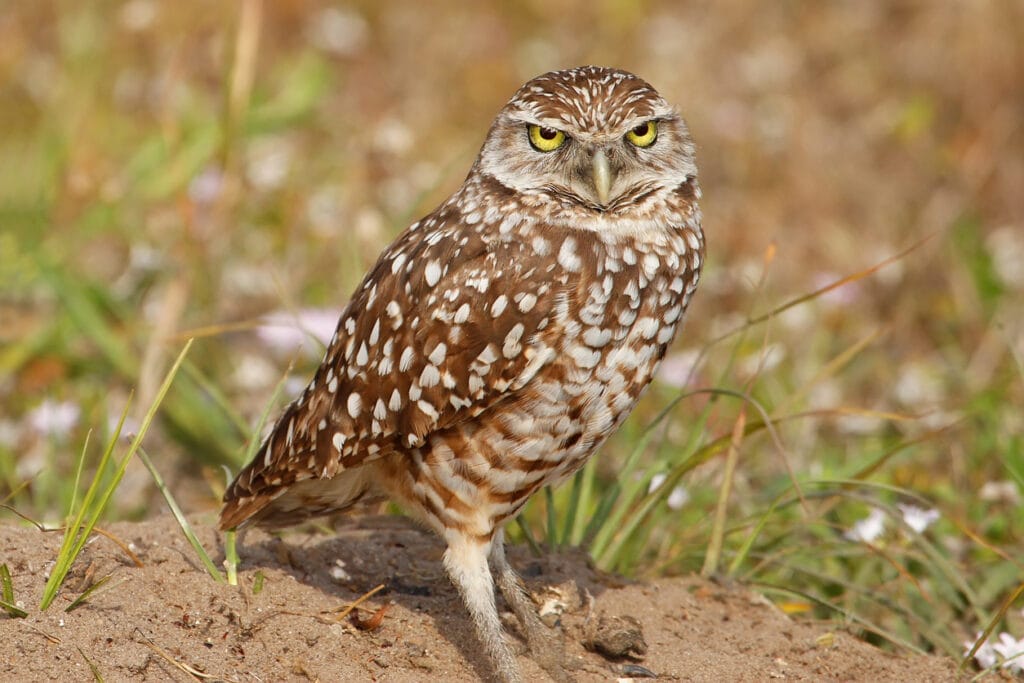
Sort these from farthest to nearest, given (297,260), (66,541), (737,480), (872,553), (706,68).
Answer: (706,68)
(297,260)
(737,480)
(872,553)
(66,541)

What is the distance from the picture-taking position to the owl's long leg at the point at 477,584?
3725 millimetres

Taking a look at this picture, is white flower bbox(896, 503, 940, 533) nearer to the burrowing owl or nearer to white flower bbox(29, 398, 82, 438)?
the burrowing owl

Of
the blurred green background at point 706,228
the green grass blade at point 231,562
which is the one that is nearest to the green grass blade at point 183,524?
the green grass blade at point 231,562

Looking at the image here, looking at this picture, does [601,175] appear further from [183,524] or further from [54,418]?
[54,418]

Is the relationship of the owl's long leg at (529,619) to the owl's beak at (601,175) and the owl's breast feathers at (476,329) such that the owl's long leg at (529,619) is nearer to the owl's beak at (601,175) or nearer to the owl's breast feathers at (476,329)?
the owl's breast feathers at (476,329)

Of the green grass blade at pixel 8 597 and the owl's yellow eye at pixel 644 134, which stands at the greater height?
the owl's yellow eye at pixel 644 134

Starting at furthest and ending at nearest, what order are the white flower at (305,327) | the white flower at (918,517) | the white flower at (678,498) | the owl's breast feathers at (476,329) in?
1. the white flower at (305,327)
2. the white flower at (678,498)
3. the white flower at (918,517)
4. the owl's breast feathers at (476,329)

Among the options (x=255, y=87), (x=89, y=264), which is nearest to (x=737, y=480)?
(x=89, y=264)

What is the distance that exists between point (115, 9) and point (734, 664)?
7.67 m

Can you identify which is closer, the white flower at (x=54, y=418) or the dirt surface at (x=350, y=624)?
the dirt surface at (x=350, y=624)

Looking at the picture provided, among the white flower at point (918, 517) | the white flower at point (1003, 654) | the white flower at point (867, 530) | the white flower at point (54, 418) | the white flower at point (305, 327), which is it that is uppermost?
the white flower at point (305, 327)

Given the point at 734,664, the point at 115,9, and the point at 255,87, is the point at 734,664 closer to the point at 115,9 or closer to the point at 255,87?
the point at 255,87

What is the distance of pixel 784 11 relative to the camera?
999 cm

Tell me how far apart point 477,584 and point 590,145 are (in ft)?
4.39
